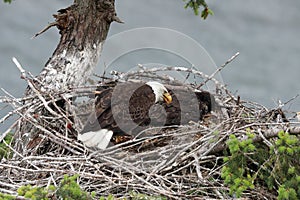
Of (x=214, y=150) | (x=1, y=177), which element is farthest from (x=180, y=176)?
(x=1, y=177)

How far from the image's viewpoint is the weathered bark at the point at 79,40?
6.64m

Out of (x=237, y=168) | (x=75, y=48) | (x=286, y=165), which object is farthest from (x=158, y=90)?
(x=286, y=165)

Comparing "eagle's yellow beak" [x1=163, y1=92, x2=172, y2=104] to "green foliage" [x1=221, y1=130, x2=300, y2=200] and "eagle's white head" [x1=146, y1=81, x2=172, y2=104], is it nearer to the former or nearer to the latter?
"eagle's white head" [x1=146, y1=81, x2=172, y2=104]

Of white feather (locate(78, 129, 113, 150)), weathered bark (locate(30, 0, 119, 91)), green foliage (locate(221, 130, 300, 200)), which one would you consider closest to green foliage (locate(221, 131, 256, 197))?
green foliage (locate(221, 130, 300, 200))

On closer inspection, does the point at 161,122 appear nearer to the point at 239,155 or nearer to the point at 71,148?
the point at 71,148

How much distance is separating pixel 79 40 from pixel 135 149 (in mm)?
2428

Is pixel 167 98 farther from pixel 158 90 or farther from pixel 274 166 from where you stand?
pixel 274 166

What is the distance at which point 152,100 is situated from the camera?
5.40 metres

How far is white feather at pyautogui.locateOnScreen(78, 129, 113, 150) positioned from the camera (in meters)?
4.88

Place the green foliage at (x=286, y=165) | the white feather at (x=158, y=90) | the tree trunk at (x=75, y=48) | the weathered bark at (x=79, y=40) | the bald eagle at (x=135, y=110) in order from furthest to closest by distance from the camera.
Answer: the weathered bark at (x=79, y=40) → the tree trunk at (x=75, y=48) → the white feather at (x=158, y=90) → the bald eagle at (x=135, y=110) → the green foliage at (x=286, y=165)

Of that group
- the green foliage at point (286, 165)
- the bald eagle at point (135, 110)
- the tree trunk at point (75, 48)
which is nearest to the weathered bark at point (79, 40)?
the tree trunk at point (75, 48)

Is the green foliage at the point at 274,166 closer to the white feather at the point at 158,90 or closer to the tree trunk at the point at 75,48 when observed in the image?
the white feather at the point at 158,90

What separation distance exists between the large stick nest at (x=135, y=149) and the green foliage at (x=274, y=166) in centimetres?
20

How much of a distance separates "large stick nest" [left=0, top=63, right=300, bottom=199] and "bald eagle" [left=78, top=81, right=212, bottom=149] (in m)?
0.12
